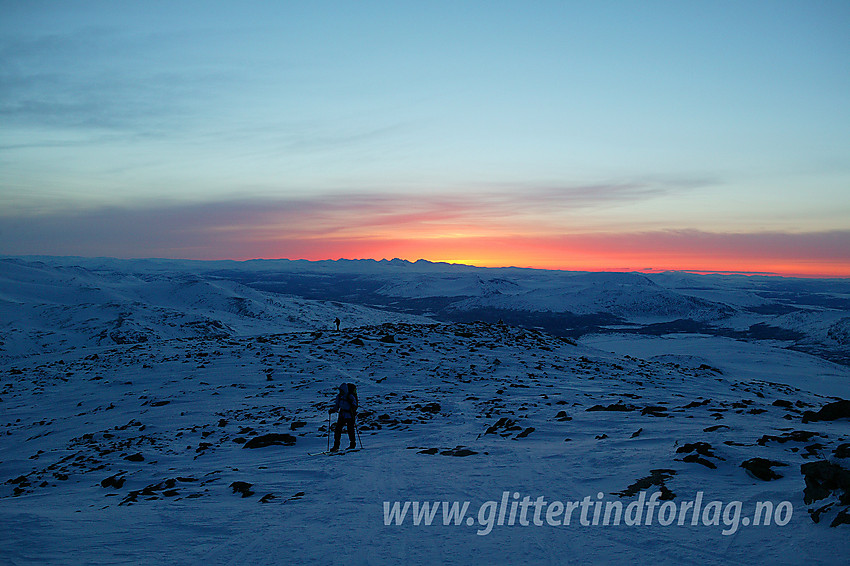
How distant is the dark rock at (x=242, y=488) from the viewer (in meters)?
8.73

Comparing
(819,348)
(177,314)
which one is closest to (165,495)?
(177,314)

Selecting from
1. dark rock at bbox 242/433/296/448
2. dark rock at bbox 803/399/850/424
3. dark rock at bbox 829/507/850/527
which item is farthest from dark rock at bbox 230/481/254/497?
dark rock at bbox 803/399/850/424

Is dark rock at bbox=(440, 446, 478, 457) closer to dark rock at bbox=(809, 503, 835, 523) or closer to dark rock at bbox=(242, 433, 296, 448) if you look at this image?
dark rock at bbox=(242, 433, 296, 448)

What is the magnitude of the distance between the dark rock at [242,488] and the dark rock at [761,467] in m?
8.79

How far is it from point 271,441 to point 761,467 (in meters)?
11.2

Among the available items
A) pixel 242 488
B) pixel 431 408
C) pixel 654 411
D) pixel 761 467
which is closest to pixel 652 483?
pixel 761 467

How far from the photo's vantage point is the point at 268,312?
97625 millimetres


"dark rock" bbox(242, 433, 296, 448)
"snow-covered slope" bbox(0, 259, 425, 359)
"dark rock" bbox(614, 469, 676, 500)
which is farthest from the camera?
"snow-covered slope" bbox(0, 259, 425, 359)

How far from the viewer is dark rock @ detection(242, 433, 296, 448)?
12844 mm

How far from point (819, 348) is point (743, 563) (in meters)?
98.2

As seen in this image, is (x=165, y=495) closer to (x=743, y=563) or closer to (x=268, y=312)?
(x=743, y=563)

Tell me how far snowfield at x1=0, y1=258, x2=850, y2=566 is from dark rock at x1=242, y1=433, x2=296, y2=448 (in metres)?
0.05

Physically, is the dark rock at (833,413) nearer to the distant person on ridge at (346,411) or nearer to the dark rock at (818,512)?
the dark rock at (818,512)

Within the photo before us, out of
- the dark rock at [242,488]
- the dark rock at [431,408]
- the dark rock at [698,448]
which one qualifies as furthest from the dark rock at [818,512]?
the dark rock at [431,408]
